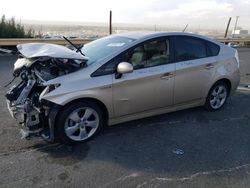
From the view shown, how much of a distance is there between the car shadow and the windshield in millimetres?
1227

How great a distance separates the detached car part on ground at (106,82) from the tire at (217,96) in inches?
7.9

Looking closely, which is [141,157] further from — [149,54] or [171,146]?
[149,54]

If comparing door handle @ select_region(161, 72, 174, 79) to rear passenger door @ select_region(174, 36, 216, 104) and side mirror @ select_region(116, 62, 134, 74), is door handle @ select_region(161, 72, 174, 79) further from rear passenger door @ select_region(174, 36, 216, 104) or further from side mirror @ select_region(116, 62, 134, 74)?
side mirror @ select_region(116, 62, 134, 74)

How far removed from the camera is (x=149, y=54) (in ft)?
14.3

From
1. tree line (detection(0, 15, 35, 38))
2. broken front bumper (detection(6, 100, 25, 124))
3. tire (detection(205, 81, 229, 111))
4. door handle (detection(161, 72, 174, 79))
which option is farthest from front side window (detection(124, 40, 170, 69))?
tree line (detection(0, 15, 35, 38))

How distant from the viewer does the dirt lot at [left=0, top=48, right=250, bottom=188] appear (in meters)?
3.11

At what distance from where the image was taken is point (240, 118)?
508 centimetres

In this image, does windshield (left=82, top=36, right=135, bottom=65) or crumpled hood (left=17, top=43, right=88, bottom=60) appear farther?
windshield (left=82, top=36, right=135, bottom=65)

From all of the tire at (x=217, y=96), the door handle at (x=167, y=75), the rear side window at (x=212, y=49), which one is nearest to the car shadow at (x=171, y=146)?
the tire at (x=217, y=96)

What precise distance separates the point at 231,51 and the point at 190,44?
113 centimetres

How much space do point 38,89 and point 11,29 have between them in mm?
13087

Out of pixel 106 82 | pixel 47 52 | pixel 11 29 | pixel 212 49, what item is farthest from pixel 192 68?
pixel 11 29

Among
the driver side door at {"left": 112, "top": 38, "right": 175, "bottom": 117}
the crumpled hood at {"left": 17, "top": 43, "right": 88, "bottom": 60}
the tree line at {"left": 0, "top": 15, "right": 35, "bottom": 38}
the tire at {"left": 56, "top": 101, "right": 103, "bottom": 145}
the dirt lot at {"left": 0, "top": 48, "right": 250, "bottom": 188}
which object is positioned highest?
the tree line at {"left": 0, "top": 15, "right": 35, "bottom": 38}

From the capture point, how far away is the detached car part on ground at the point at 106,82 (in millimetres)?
3715
